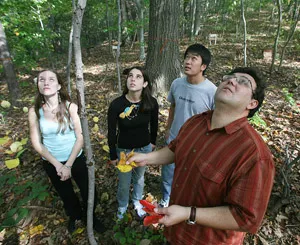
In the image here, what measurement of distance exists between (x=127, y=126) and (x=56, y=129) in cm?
80

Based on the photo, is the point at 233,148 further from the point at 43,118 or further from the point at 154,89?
the point at 154,89

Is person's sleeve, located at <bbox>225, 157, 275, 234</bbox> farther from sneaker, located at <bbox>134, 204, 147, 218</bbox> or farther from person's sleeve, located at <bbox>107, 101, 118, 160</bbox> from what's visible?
sneaker, located at <bbox>134, 204, 147, 218</bbox>

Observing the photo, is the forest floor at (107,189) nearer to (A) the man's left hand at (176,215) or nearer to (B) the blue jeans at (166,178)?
(B) the blue jeans at (166,178)

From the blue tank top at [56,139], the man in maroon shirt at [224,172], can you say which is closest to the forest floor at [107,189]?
the blue tank top at [56,139]

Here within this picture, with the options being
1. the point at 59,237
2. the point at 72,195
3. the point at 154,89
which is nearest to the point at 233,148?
the point at 72,195

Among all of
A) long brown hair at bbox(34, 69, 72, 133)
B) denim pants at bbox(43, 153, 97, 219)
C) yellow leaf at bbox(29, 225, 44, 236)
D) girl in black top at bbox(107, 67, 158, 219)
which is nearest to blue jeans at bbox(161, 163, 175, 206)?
girl in black top at bbox(107, 67, 158, 219)

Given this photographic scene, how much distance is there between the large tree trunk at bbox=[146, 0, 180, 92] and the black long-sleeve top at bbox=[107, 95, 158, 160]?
8.12ft

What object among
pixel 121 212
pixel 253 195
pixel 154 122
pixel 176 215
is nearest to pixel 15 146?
pixel 121 212

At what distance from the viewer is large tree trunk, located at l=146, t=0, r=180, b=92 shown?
437 cm

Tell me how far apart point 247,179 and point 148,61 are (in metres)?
4.25

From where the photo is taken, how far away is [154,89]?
16.2 ft

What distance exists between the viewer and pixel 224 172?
48.5 inches

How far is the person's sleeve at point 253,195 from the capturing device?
3.54ft

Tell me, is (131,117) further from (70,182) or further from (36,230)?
(36,230)
